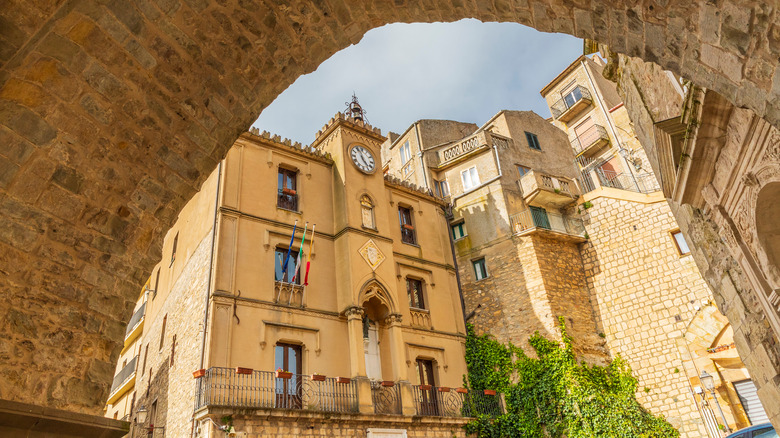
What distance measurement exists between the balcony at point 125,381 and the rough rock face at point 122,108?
16.6m

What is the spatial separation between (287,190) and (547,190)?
10705 millimetres

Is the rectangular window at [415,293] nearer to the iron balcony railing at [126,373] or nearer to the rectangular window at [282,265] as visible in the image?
the rectangular window at [282,265]

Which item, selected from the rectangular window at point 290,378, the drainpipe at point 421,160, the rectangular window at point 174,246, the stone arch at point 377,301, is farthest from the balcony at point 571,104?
the rectangular window at point 290,378

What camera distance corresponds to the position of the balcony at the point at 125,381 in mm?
19028

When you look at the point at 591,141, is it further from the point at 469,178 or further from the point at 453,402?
the point at 453,402

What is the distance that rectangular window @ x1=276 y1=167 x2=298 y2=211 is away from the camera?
1630 centimetres

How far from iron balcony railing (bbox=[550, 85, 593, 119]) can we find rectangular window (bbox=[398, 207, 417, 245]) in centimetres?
1699

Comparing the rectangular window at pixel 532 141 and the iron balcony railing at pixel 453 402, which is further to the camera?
the rectangular window at pixel 532 141

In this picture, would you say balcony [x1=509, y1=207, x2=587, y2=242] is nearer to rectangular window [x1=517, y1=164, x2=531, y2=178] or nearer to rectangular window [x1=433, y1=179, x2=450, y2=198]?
rectangular window [x1=517, y1=164, x2=531, y2=178]

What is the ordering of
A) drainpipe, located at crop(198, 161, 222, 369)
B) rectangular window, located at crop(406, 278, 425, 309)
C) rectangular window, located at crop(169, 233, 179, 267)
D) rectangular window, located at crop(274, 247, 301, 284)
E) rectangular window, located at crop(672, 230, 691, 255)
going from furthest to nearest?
rectangular window, located at crop(169, 233, 179, 267) → rectangular window, located at crop(406, 278, 425, 309) → rectangular window, located at crop(672, 230, 691, 255) → rectangular window, located at crop(274, 247, 301, 284) → drainpipe, located at crop(198, 161, 222, 369)

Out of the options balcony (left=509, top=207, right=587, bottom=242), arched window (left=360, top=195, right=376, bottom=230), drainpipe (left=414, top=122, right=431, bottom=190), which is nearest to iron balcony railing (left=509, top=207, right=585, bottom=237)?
balcony (left=509, top=207, right=587, bottom=242)

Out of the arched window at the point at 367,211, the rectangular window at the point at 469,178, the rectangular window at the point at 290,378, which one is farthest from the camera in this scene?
the rectangular window at the point at 469,178

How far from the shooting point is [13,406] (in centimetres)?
361

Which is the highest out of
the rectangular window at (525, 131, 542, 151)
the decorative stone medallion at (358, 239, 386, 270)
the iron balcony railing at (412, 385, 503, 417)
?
the rectangular window at (525, 131, 542, 151)
